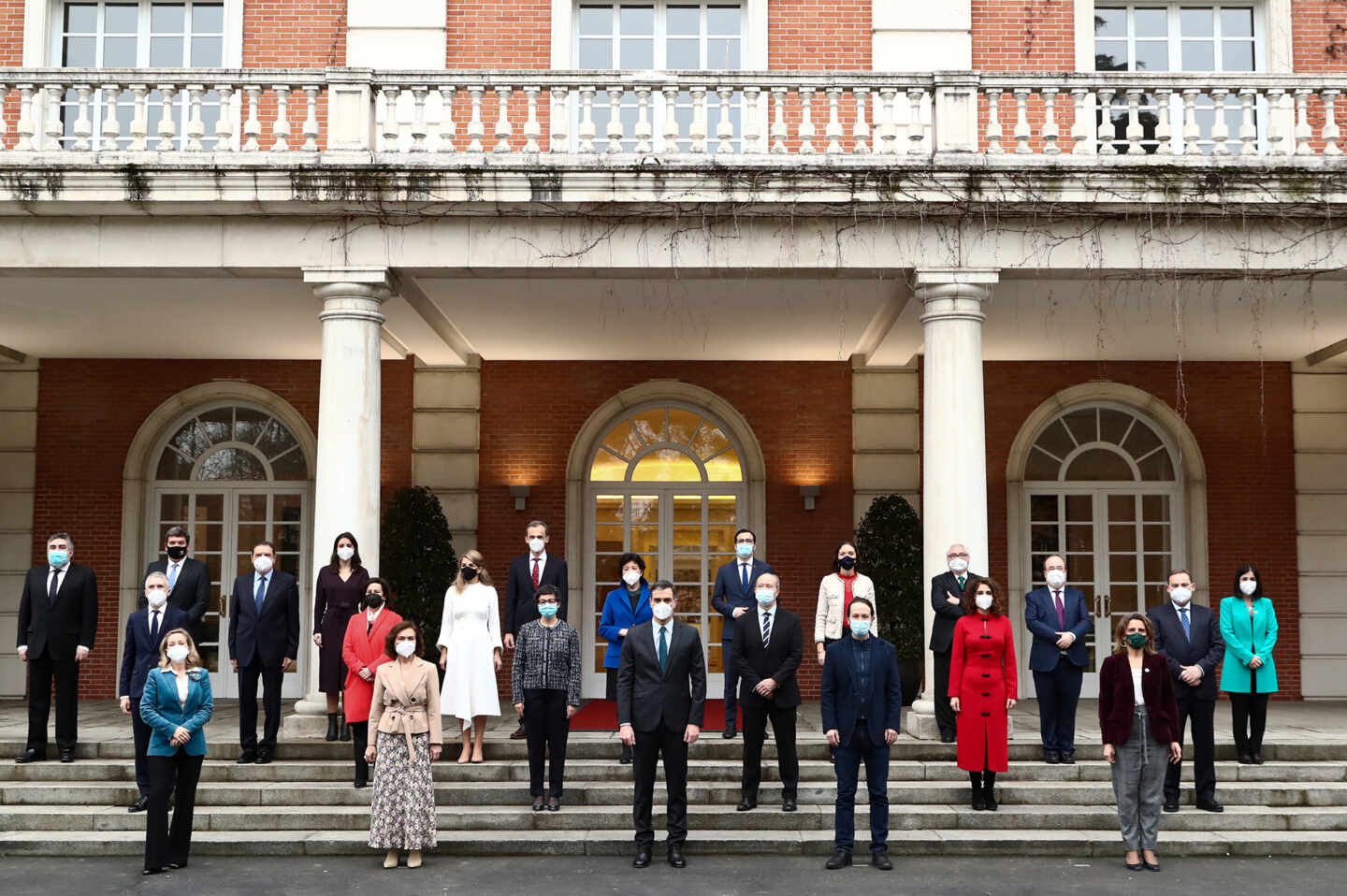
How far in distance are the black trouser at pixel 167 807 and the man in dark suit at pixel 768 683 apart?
3.45 metres

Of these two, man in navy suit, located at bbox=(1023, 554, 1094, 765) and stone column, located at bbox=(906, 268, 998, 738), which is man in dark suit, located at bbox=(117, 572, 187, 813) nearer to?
A: stone column, located at bbox=(906, 268, 998, 738)

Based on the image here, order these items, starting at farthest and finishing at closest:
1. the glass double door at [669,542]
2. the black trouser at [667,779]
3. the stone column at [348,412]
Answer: the glass double door at [669,542] < the stone column at [348,412] < the black trouser at [667,779]

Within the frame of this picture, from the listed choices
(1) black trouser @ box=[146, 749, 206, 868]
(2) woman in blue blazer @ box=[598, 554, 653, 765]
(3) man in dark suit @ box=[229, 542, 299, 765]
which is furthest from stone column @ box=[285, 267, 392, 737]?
(1) black trouser @ box=[146, 749, 206, 868]

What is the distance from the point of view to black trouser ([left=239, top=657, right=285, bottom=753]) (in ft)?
29.7

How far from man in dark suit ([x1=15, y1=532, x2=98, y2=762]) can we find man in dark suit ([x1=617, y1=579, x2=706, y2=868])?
438 centimetres

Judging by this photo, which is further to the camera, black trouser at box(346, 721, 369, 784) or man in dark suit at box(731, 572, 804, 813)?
black trouser at box(346, 721, 369, 784)

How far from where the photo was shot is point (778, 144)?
1012 cm

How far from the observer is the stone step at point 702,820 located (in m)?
8.20

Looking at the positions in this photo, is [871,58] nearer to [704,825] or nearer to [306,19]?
[306,19]

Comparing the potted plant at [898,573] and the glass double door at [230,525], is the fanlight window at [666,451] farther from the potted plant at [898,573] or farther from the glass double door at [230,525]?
the glass double door at [230,525]

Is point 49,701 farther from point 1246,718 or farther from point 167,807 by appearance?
point 1246,718

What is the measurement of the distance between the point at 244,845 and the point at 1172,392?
35.8ft

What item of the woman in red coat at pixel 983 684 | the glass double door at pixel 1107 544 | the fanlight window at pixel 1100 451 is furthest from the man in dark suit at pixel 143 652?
the fanlight window at pixel 1100 451

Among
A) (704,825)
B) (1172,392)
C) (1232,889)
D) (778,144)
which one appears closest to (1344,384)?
(1172,392)
